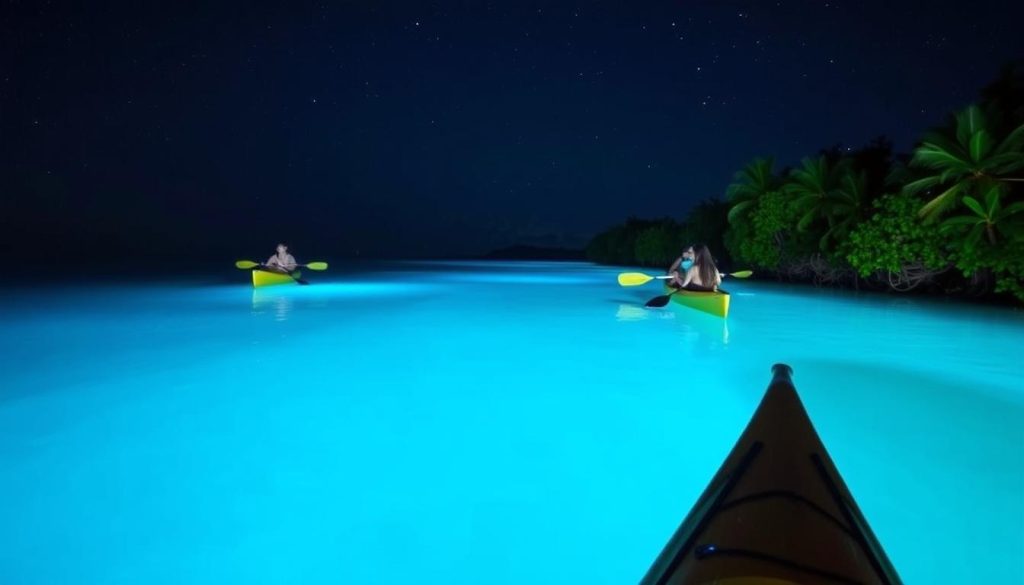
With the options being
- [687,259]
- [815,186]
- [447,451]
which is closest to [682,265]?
[687,259]

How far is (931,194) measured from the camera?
16.0 m

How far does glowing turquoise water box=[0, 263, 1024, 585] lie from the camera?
2.39 meters

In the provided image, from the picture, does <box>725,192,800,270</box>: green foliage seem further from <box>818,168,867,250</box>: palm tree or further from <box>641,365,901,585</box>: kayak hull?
<box>641,365,901,585</box>: kayak hull

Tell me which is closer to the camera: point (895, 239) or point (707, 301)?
point (707, 301)

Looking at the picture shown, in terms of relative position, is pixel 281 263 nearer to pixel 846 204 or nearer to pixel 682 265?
pixel 682 265

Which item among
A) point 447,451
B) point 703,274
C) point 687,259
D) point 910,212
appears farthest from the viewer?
point 910,212

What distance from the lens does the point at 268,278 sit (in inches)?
A: 696

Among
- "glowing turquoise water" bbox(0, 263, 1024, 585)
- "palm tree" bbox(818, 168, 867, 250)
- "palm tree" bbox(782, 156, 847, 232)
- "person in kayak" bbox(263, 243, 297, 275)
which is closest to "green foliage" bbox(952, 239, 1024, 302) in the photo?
"palm tree" bbox(818, 168, 867, 250)

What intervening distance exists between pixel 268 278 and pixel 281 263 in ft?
2.59

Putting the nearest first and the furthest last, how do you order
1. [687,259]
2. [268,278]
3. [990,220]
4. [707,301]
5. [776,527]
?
[776,527] → [707,301] → [687,259] → [990,220] → [268,278]

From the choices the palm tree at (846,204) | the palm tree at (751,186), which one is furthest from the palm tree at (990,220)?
the palm tree at (751,186)

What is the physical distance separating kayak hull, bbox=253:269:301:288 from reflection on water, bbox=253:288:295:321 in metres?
0.31

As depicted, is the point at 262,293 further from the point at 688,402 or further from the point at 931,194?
the point at 931,194

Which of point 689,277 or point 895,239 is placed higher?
point 895,239
